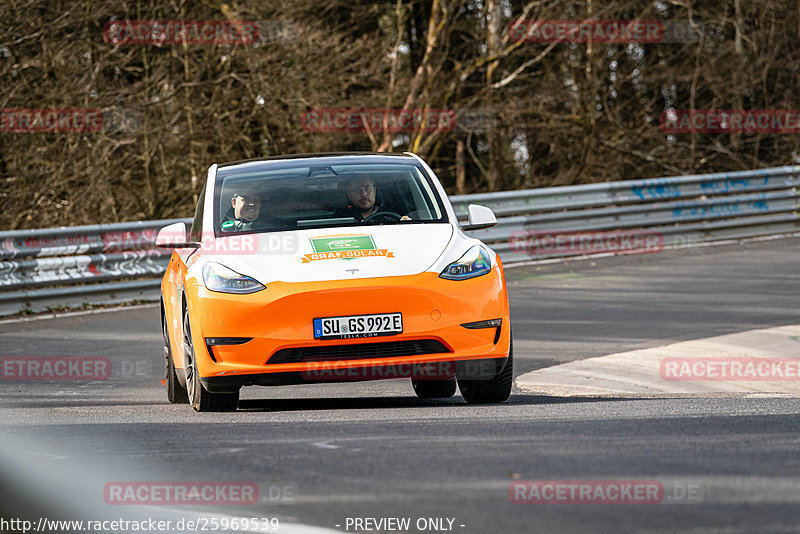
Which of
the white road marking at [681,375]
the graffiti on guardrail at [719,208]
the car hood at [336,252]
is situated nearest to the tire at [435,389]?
the white road marking at [681,375]

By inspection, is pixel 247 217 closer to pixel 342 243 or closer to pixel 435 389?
pixel 342 243

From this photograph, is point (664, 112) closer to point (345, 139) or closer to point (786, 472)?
point (345, 139)

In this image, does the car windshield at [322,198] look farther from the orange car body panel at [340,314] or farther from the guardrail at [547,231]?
the guardrail at [547,231]

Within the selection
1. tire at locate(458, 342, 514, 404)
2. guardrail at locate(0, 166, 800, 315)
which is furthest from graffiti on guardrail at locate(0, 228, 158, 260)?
tire at locate(458, 342, 514, 404)

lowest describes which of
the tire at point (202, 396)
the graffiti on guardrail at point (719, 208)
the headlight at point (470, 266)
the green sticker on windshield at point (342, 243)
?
the graffiti on guardrail at point (719, 208)

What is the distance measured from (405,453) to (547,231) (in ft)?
44.3

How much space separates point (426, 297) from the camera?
7.68 metres

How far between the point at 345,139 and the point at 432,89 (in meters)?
1.93

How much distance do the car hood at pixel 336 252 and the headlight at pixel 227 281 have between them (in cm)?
3

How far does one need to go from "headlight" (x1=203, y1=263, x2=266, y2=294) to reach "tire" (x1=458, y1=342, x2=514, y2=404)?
5.07ft

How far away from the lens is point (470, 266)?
7910mm

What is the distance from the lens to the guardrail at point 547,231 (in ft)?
51.8

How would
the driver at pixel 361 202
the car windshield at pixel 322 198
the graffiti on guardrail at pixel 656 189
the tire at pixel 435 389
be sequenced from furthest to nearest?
1. the graffiti on guardrail at pixel 656 189
2. the tire at pixel 435 389
3. the driver at pixel 361 202
4. the car windshield at pixel 322 198

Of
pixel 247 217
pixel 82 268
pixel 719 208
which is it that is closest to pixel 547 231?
pixel 719 208
